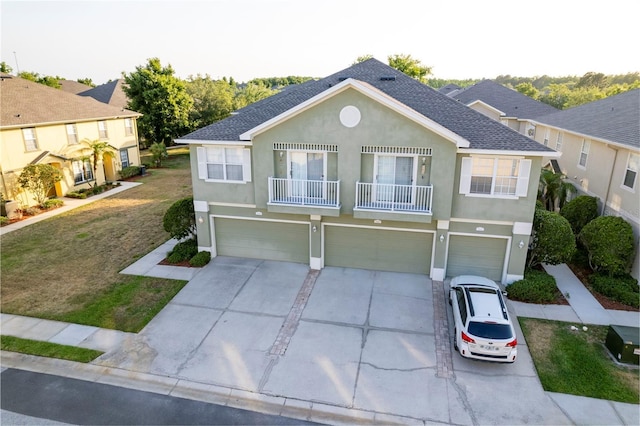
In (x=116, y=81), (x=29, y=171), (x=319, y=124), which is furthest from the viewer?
(x=116, y=81)

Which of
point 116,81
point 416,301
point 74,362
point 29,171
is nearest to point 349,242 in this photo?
point 416,301

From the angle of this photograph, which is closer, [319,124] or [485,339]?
[485,339]

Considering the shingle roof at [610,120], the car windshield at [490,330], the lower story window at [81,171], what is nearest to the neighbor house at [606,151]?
the shingle roof at [610,120]

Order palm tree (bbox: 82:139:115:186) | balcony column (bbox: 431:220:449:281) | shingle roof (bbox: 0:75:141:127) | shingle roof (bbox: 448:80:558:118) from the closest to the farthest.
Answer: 1. balcony column (bbox: 431:220:449:281)
2. shingle roof (bbox: 0:75:141:127)
3. palm tree (bbox: 82:139:115:186)
4. shingle roof (bbox: 448:80:558:118)

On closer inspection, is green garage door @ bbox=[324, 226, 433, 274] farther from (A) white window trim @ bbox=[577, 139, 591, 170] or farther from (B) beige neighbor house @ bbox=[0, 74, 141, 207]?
(B) beige neighbor house @ bbox=[0, 74, 141, 207]

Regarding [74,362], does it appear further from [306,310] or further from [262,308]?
[306,310]

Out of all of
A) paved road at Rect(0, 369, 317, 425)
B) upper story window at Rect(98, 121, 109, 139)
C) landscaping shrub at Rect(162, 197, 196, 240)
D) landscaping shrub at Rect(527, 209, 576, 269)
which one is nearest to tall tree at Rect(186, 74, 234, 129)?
upper story window at Rect(98, 121, 109, 139)
